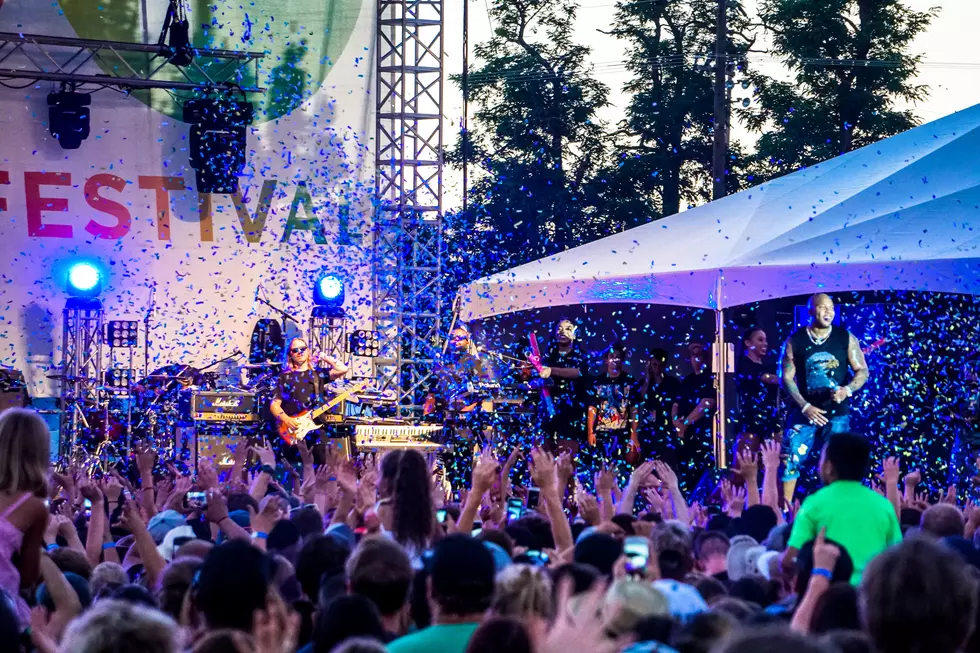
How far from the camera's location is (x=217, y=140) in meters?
Result: 16.1

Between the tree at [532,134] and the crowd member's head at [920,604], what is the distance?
83.5ft

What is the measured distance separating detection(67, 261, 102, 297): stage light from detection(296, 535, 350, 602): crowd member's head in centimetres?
1320

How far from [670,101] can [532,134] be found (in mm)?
3205

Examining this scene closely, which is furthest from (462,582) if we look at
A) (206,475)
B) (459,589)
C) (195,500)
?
(195,500)

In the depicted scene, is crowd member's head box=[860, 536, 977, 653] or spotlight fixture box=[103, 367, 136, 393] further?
spotlight fixture box=[103, 367, 136, 393]

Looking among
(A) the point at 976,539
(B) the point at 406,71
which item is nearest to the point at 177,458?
(B) the point at 406,71

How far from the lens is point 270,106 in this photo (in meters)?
17.8

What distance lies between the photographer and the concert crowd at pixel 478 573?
2.46 meters

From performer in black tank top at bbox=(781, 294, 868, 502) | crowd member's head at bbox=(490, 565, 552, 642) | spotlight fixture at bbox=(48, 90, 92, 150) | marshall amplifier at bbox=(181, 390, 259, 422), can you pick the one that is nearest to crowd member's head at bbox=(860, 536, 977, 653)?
crowd member's head at bbox=(490, 565, 552, 642)

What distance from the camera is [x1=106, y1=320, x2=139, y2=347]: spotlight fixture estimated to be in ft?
52.2

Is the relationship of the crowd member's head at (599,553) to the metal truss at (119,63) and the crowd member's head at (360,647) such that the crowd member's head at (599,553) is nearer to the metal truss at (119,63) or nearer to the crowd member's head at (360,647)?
the crowd member's head at (360,647)

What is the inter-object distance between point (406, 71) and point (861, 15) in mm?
15093

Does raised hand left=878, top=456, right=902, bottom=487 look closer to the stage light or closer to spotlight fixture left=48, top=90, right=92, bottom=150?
the stage light

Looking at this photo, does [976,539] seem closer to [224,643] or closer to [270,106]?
[224,643]
